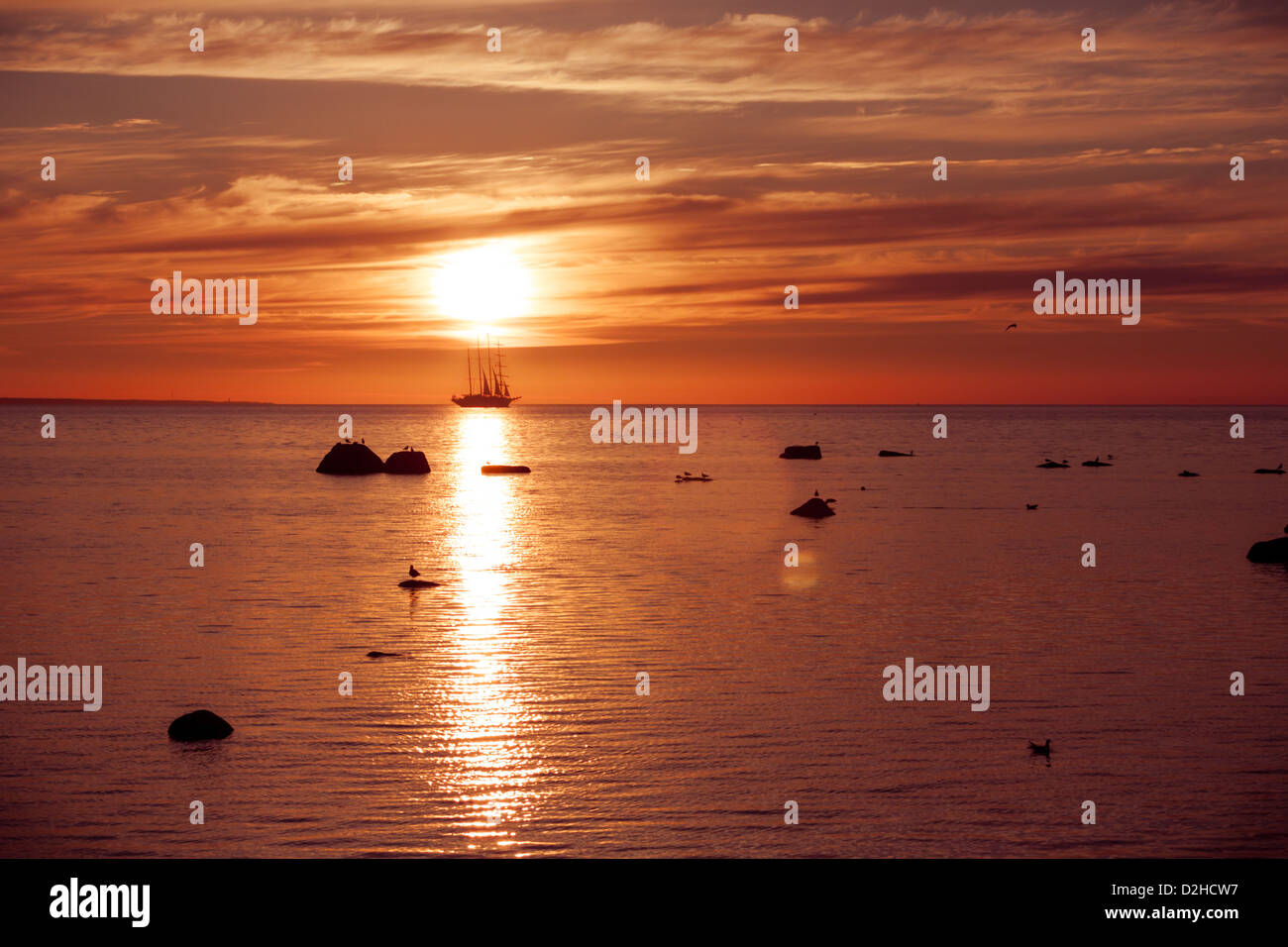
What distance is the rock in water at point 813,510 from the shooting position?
90.9m

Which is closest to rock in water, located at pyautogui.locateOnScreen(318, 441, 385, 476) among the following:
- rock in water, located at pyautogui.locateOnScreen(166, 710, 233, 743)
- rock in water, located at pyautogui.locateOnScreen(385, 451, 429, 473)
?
rock in water, located at pyautogui.locateOnScreen(385, 451, 429, 473)

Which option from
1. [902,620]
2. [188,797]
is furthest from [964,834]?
[902,620]

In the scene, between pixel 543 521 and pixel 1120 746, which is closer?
pixel 1120 746

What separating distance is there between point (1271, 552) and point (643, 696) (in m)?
47.8

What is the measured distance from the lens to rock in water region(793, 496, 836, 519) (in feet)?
298

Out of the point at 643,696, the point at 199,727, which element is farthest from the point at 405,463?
the point at 199,727

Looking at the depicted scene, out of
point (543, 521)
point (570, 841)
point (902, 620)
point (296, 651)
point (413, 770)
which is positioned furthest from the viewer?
point (543, 521)

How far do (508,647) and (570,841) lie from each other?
60.3 ft

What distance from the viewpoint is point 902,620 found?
45.6 metres

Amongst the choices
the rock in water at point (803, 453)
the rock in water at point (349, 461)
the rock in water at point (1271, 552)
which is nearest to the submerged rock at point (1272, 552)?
the rock in water at point (1271, 552)

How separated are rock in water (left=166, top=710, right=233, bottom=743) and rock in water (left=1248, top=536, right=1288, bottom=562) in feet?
190

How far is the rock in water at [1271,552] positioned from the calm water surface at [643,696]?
139 cm

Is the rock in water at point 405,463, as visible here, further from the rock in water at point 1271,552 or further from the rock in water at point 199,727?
the rock in water at point 199,727
